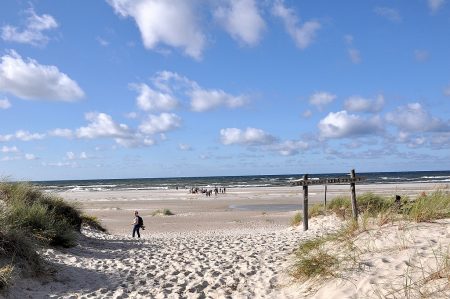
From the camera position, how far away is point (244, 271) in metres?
8.72

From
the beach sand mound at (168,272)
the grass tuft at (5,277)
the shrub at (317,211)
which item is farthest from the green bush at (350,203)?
the grass tuft at (5,277)

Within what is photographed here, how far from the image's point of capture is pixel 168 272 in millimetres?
9180

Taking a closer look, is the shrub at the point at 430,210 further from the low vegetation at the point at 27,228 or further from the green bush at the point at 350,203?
the green bush at the point at 350,203

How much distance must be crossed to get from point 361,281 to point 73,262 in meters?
6.78

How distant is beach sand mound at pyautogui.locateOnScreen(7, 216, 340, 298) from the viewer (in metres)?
7.61

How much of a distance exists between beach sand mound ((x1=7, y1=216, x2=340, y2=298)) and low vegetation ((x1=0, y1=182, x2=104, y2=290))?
0.31 meters

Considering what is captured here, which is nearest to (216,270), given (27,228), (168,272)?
(168,272)

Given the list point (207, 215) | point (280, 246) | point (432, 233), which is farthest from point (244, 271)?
point (207, 215)

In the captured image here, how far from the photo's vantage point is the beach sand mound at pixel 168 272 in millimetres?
7605

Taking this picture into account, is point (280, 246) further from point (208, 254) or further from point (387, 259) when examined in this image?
point (387, 259)

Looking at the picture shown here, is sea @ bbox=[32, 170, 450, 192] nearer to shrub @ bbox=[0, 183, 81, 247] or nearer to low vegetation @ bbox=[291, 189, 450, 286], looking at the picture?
shrub @ bbox=[0, 183, 81, 247]

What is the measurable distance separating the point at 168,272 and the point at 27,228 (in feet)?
12.2

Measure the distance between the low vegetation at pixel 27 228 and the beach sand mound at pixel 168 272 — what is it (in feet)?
1.02

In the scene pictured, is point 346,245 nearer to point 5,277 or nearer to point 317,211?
point 5,277
